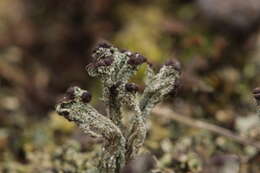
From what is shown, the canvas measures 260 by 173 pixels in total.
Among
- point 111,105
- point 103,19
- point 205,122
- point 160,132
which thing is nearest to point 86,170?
point 111,105

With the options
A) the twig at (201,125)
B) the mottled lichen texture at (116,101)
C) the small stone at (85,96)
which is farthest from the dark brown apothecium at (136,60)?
the twig at (201,125)

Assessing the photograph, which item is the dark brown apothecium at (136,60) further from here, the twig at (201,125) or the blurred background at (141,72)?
the twig at (201,125)

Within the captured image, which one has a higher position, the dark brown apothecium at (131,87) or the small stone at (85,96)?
the dark brown apothecium at (131,87)

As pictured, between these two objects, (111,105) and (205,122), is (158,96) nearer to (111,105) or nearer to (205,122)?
(111,105)

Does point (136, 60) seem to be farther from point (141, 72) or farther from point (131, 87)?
point (141, 72)

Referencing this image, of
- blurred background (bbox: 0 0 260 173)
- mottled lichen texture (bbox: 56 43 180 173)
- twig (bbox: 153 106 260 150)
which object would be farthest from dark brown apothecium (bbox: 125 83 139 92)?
twig (bbox: 153 106 260 150)

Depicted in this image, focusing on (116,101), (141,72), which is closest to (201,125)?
(141,72)

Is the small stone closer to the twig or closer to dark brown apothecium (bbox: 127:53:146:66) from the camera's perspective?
dark brown apothecium (bbox: 127:53:146:66)
